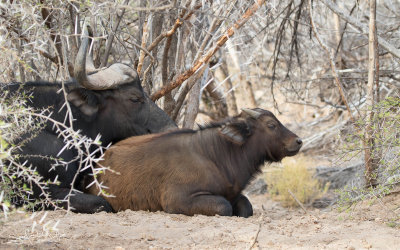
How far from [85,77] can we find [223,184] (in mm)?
2098

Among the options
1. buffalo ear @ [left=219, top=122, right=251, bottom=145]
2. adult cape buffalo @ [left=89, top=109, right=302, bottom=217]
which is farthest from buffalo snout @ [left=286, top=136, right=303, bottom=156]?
buffalo ear @ [left=219, top=122, right=251, bottom=145]

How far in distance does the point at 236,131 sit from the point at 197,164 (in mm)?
711

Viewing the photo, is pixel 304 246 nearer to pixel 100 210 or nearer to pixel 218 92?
pixel 100 210

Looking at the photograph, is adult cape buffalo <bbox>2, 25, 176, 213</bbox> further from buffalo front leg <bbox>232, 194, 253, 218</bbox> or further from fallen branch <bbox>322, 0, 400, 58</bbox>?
fallen branch <bbox>322, 0, 400, 58</bbox>

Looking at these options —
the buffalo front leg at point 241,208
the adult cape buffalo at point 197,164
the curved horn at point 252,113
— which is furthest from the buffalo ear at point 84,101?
the buffalo front leg at point 241,208

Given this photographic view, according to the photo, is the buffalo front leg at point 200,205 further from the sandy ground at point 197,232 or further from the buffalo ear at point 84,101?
the buffalo ear at point 84,101

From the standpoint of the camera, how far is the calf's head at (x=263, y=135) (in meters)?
7.48

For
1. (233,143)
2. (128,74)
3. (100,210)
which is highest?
(128,74)

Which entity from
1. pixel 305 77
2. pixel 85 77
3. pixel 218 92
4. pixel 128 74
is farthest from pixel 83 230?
pixel 305 77

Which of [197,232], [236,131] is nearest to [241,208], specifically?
[236,131]

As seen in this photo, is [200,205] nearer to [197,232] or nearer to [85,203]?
[197,232]

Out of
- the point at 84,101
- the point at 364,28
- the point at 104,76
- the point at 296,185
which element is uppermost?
the point at 364,28

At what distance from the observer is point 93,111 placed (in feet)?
25.4

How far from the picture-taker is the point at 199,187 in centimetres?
701
